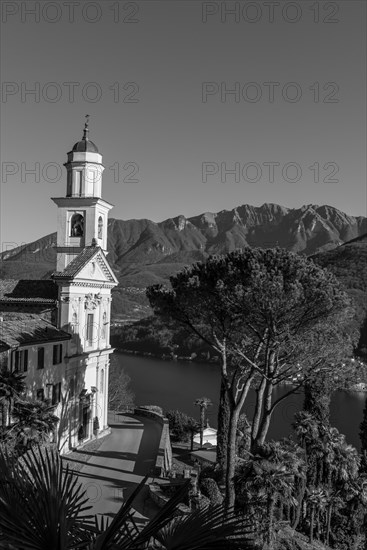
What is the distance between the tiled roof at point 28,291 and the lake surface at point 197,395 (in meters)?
31.5

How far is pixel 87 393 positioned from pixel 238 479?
12.9m

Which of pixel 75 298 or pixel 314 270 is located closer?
pixel 314 270

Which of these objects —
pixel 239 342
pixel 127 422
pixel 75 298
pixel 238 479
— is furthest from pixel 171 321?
pixel 127 422

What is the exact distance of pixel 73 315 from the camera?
29000 millimetres

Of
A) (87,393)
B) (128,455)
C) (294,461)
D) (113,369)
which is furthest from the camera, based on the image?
(113,369)

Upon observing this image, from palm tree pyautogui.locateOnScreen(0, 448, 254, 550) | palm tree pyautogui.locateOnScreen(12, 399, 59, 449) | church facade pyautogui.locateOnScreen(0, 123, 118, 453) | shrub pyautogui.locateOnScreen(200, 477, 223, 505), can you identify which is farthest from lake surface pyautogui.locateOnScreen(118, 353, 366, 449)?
palm tree pyautogui.locateOnScreen(0, 448, 254, 550)

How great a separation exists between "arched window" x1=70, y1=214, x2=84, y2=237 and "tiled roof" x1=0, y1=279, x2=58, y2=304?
3688 millimetres

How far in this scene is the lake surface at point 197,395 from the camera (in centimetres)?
5981

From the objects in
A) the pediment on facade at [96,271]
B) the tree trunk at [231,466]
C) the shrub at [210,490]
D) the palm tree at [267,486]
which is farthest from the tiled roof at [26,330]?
A: the palm tree at [267,486]

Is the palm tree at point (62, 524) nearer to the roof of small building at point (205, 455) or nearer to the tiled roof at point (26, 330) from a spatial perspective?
the tiled roof at point (26, 330)

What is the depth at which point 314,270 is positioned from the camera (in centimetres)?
2259

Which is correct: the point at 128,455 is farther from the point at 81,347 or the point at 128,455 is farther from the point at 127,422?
the point at 127,422

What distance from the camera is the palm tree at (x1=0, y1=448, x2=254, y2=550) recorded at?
10.5 feet

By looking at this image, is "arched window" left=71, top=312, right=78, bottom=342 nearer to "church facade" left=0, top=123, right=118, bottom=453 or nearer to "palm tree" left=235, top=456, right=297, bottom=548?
"church facade" left=0, top=123, right=118, bottom=453
